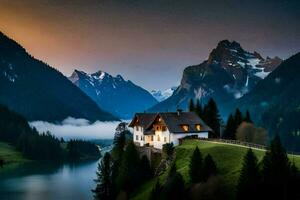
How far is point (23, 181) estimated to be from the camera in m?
190

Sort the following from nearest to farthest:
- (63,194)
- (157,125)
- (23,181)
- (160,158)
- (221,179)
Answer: (221,179) → (160,158) → (157,125) → (63,194) → (23,181)

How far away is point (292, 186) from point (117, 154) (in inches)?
1977

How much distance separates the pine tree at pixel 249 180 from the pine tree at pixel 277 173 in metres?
1.58

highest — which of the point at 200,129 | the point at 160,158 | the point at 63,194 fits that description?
the point at 200,129

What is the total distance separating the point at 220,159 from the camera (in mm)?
87375

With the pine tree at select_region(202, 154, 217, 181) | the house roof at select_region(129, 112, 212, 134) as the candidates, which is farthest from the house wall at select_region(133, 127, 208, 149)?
the pine tree at select_region(202, 154, 217, 181)

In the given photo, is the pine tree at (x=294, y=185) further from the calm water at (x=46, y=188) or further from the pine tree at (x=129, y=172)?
the calm water at (x=46, y=188)

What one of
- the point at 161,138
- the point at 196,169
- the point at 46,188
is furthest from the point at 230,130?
the point at 46,188

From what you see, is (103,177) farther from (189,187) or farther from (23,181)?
(23,181)

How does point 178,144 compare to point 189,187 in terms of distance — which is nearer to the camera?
point 189,187

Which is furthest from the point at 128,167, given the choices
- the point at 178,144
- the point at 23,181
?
the point at 23,181

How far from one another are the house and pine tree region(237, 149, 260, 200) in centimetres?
3877

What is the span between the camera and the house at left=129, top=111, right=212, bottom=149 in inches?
4327

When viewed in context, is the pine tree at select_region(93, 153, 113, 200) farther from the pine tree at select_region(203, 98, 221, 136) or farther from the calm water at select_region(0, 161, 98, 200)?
the pine tree at select_region(203, 98, 221, 136)
